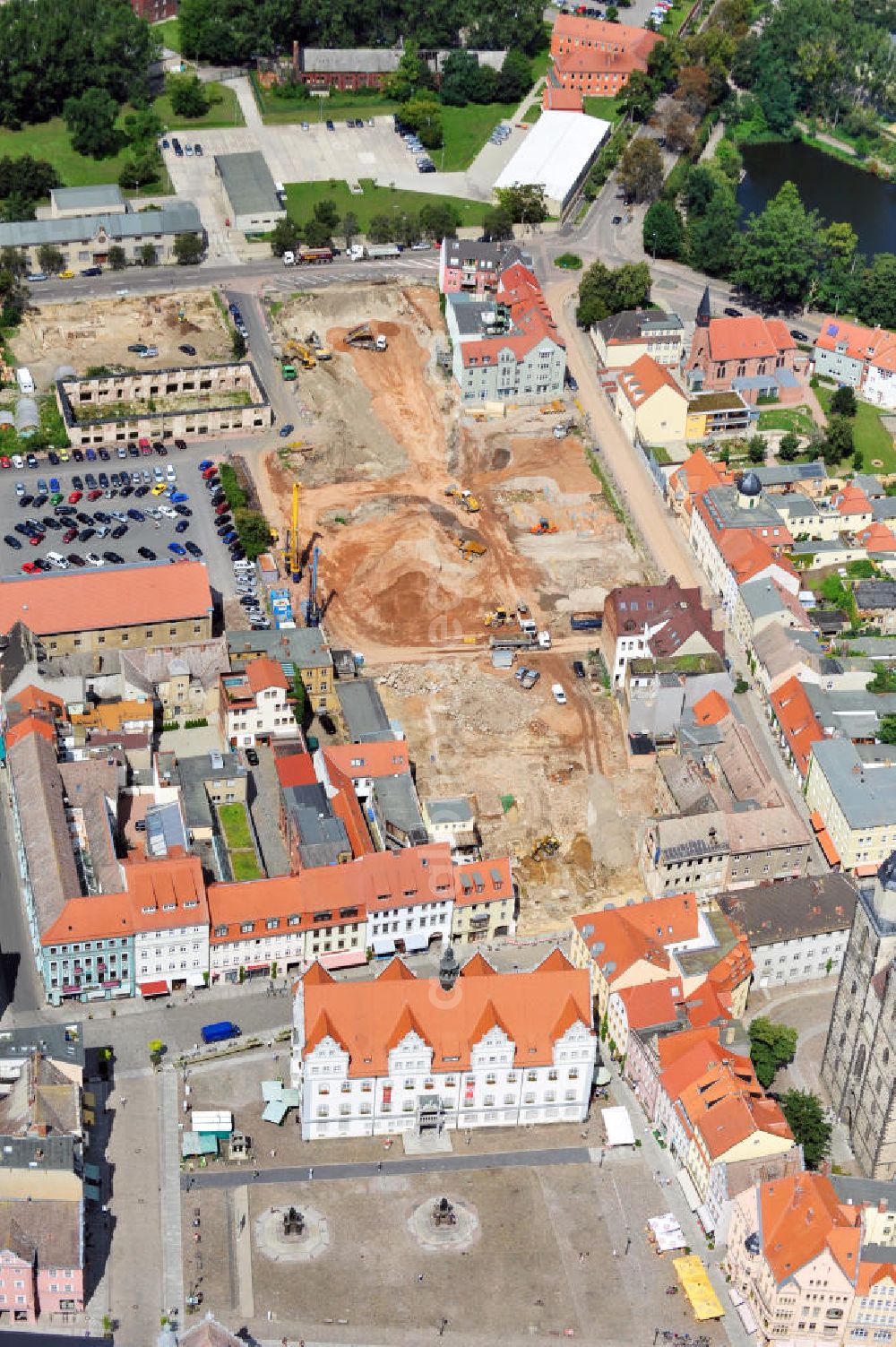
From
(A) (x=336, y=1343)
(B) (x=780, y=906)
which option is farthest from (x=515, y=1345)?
(B) (x=780, y=906)

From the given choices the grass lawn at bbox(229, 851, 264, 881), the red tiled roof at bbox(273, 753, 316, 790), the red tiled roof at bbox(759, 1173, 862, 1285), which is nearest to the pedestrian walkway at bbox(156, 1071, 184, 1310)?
the grass lawn at bbox(229, 851, 264, 881)

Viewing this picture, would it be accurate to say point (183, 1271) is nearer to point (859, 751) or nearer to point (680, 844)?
point (680, 844)

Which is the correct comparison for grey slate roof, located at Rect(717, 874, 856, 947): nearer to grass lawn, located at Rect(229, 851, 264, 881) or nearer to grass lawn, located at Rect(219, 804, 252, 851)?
grass lawn, located at Rect(229, 851, 264, 881)

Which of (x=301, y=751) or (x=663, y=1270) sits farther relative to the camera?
(x=301, y=751)

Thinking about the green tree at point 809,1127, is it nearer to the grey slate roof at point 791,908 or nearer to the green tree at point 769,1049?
the green tree at point 769,1049

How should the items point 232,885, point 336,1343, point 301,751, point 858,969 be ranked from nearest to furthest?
point 336,1343 < point 858,969 < point 232,885 < point 301,751

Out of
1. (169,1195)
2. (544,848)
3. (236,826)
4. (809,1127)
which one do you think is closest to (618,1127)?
(809,1127)

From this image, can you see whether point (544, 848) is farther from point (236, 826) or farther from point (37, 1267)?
point (37, 1267)
